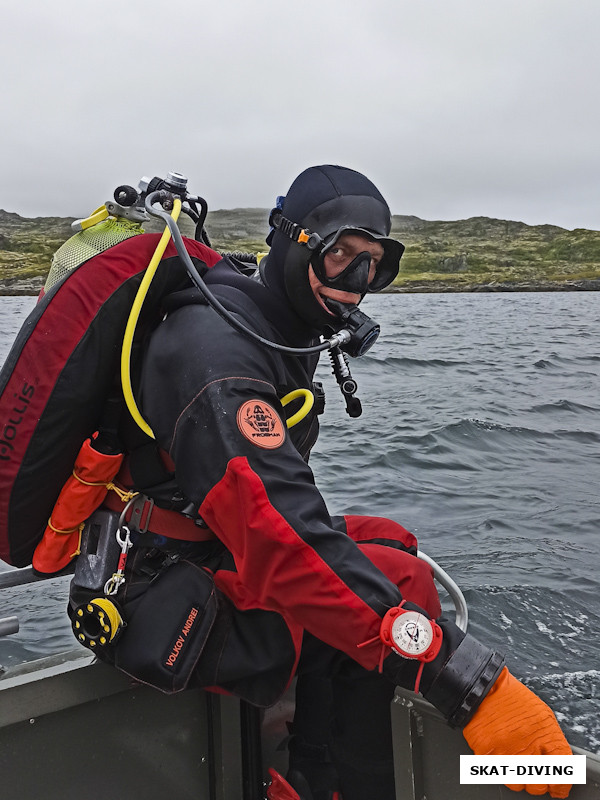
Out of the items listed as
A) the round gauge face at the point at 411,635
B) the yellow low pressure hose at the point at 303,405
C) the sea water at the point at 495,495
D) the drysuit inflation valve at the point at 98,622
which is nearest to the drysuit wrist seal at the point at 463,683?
the round gauge face at the point at 411,635

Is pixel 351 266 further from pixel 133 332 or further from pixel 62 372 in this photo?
pixel 62 372

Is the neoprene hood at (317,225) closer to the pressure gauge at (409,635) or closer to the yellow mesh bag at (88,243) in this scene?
the yellow mesh bag at (88,243)

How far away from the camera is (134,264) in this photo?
8.55 feet

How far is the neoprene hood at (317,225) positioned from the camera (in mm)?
2883

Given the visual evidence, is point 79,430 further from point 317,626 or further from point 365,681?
point 365,681

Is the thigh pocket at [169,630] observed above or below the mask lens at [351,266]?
below

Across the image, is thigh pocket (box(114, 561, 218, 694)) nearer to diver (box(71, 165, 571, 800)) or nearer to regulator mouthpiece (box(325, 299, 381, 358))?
diver (box(71, 165, 571, 800))

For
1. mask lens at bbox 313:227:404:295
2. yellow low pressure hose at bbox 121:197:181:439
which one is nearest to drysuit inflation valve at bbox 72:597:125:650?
yellow low pressure hose at bbox 121:197:181:439

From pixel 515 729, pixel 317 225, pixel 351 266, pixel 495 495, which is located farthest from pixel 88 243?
pixel 495 495

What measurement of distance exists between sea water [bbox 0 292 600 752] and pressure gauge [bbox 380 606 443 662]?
233 cm

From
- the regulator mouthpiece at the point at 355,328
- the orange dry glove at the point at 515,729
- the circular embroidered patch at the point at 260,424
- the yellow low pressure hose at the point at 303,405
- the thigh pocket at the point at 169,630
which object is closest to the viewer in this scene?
the orange dry glove at the point at 515,729

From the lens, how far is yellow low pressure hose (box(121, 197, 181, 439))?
2.49 m

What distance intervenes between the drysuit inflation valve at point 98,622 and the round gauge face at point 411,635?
95 cm

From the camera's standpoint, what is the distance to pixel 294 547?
2188 mm
